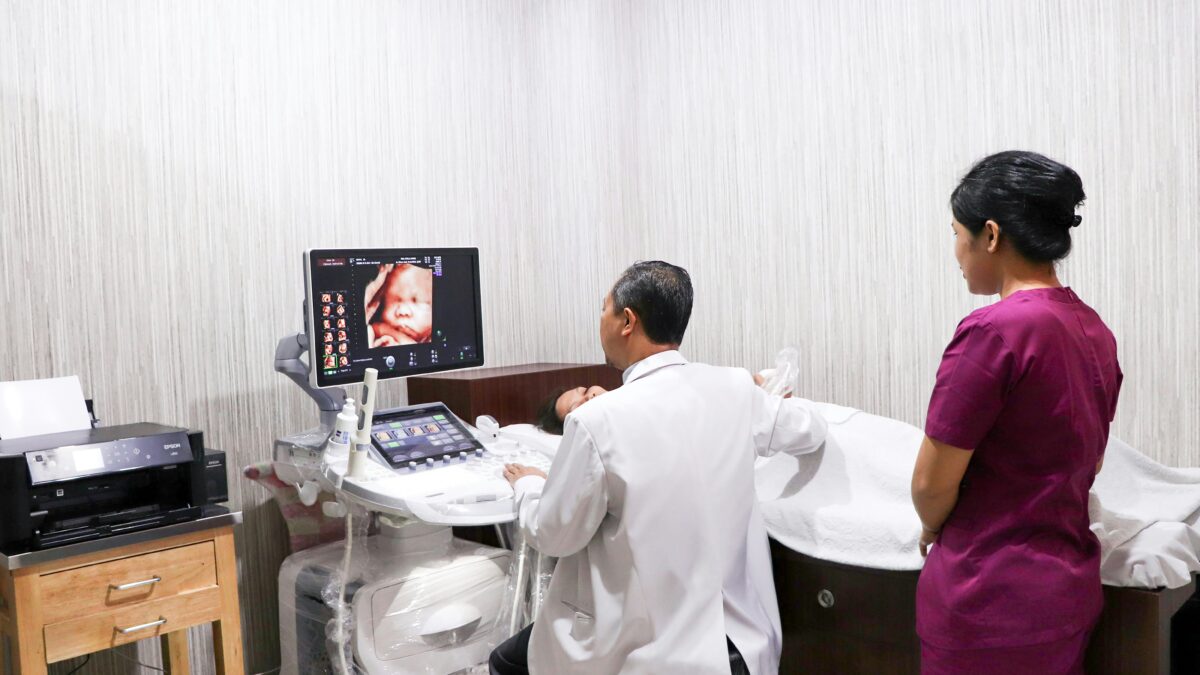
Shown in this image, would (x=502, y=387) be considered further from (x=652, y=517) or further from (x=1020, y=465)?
(x=1020, y=465)

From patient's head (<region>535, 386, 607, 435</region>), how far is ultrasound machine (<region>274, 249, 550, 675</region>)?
0.17 metres

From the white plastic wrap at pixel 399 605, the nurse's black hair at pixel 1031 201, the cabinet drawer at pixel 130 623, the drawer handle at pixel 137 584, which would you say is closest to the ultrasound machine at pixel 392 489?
the white plastic wrap at pixel 399 605

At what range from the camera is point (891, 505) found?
2152mm

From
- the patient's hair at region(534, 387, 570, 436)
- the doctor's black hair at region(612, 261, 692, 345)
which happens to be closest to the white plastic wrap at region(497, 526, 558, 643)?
the patient's hair at region(534, 387, 570, 436)

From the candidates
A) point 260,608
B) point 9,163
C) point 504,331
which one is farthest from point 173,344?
point 504,331

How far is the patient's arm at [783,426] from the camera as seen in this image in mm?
2121

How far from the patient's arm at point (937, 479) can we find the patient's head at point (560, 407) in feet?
4.22

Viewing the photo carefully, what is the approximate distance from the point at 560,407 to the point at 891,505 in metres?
0.99

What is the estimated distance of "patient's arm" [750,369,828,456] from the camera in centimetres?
212

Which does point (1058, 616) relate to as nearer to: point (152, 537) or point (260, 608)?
point (152, 537)

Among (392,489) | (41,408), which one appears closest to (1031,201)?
(392,489)

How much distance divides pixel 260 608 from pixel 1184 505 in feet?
7.91

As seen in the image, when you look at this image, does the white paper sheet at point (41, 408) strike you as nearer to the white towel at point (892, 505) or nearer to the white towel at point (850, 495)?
the white towel at point (892, 505)

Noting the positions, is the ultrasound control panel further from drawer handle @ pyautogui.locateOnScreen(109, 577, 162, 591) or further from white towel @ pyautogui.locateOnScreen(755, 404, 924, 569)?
white towel @ pyautogui.locateOnScreen(755, 404, 924, 569)
